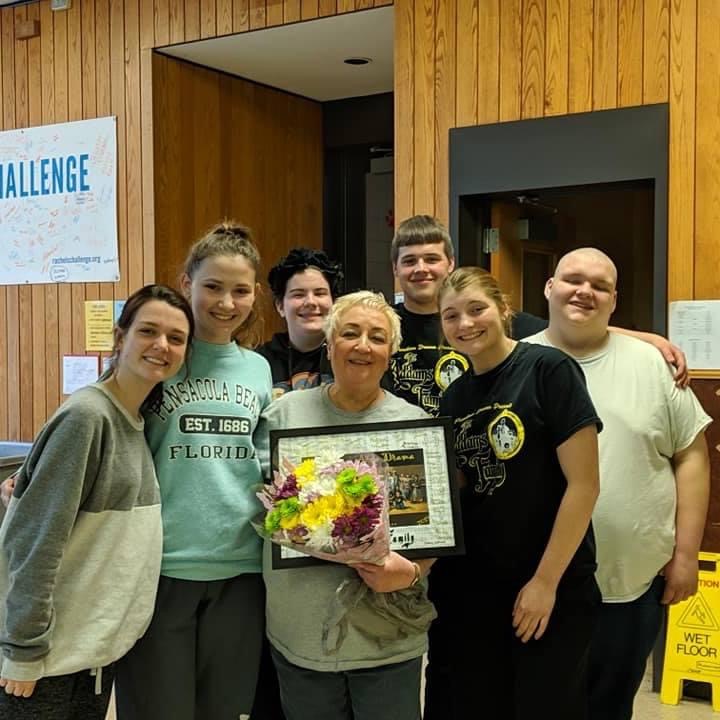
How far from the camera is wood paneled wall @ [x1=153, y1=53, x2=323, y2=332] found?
15.9ft

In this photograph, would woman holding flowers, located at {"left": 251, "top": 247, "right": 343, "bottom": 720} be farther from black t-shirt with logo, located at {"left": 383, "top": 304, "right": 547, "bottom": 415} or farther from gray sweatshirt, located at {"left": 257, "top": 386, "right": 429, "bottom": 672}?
gray sweatshirt, located at {"left": 257, "top": 386, "right": 429, "bottom": 672}

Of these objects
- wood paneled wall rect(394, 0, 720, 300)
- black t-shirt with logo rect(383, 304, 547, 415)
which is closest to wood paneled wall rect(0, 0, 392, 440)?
wood paneled wall rect(394, 0, 720, 300)

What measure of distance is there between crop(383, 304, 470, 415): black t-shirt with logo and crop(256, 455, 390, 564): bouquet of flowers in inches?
23.9

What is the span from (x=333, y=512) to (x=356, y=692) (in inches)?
18.3

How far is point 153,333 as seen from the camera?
1926 mm

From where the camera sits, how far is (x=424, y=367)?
2.42 metres

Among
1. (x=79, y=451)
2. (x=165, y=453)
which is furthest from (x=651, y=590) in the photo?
(x=79, y=451)

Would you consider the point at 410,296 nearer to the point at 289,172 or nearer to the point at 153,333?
the point at 153,333

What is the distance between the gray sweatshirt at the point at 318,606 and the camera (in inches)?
→ 74.4

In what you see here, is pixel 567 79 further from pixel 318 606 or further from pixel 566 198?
pixel 318 606

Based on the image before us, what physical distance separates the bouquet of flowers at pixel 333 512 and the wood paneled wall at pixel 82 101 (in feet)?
10.5

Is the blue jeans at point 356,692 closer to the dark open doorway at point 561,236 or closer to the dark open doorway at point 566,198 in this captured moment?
the dark open doorway at point 566,198

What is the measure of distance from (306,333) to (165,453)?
0.61 meters

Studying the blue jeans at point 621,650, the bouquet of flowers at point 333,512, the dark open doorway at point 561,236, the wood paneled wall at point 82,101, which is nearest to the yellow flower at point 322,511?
the bouquet of flowers at point 333,512
